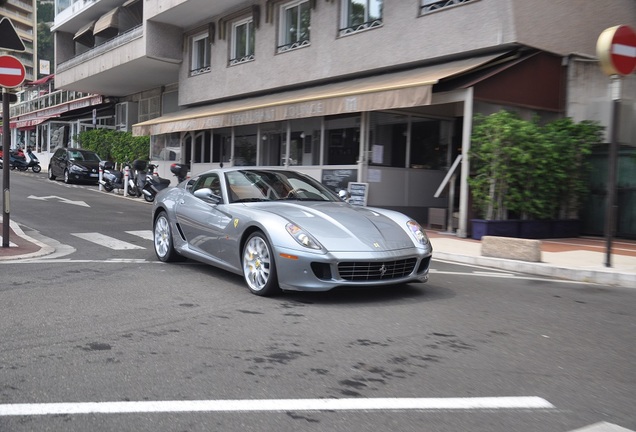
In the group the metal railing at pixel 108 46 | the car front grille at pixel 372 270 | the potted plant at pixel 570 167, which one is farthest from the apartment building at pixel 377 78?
the car front grille at pixel 372 270

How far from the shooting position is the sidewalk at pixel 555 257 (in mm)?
7742

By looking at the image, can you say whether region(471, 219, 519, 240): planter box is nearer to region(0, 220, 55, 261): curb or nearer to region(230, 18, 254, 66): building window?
region(0, 220, 55, 261): curb

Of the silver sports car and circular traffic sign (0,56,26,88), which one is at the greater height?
circular traffic sign (0,56,26,88)

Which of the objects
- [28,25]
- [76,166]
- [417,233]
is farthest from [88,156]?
[28,25]

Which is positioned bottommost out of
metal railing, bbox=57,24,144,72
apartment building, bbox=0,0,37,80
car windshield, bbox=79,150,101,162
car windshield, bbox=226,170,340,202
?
car windshield, bbox=226,170,340,202

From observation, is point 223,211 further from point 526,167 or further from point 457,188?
point 457,188

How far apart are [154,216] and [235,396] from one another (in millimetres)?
5543

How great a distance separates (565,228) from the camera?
1224 cm

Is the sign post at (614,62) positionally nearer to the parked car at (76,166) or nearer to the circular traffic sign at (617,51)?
the circular traffic sign at (617,51)

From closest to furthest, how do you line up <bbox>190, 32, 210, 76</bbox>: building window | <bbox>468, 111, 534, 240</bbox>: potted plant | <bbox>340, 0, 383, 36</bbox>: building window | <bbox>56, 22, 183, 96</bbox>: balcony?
<bbox>468, 111, 534, 240</bbox>: potted plant → <bbox>340, 0, 383, 36</bbox>: building window → <bbox>190, 32, 210, 76</bbox>: building window → <bbox>56, 22, 183, 96</bbox>: balcony

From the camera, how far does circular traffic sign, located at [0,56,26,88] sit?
8.38 metres

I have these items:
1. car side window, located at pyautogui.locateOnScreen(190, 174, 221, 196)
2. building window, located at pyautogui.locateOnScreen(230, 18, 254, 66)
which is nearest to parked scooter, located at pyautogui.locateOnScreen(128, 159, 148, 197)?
building window, located at pyautogui.locateOnScreen(230, 18, 254, 66)

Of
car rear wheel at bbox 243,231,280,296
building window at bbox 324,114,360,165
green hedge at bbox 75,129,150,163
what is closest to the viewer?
car rear wheel at bbox 243,231,280,296

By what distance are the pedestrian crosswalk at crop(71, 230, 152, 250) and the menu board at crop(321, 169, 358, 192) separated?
199 inches
